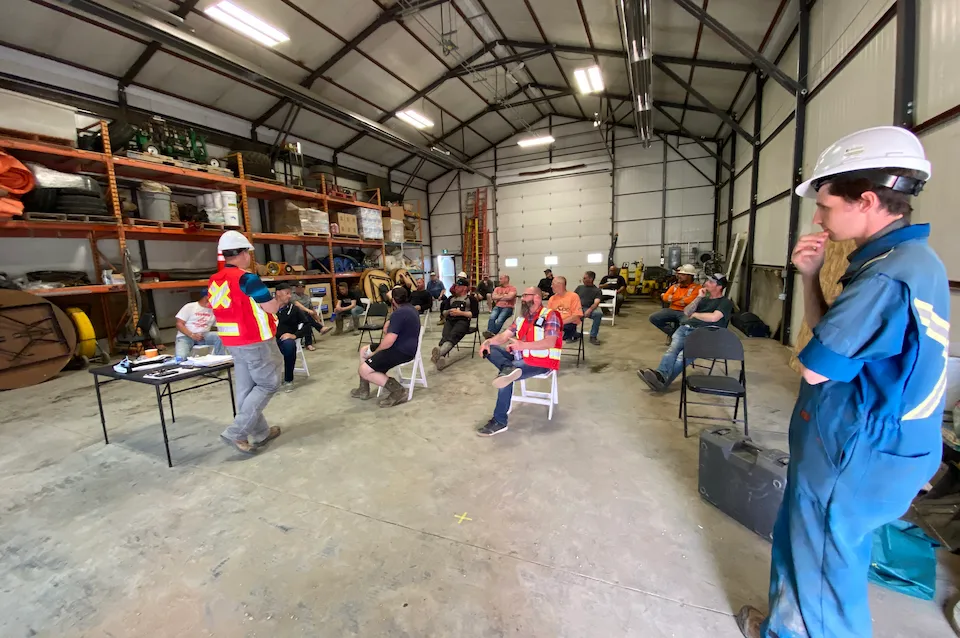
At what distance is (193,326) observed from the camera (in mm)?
4723

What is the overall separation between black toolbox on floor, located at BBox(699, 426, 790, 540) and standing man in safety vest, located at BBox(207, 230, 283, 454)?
3.12 metres

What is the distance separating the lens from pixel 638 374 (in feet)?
15.8

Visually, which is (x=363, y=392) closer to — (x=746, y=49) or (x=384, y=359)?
(x=384, y=359)

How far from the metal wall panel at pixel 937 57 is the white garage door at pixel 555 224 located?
10.3 meters

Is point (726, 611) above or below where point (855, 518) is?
below

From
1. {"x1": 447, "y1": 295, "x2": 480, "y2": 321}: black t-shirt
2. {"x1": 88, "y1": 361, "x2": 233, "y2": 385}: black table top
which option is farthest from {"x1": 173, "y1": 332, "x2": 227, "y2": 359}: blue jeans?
{"x1": 447, "y1": 295, "x2": 480, "y2": 321}: black t-shirt

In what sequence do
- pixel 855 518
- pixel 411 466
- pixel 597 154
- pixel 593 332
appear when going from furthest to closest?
1. pixel 597 154
2. pixel 593 332
3. pixel 411 466
4. pixel 855 518

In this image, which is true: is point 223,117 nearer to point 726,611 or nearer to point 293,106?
point 293,106

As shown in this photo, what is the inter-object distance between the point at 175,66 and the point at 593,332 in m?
9.00

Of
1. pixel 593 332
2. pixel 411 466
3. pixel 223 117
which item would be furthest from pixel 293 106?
pixel 411 466

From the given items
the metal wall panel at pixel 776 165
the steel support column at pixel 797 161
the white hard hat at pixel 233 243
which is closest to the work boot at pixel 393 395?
the white hard hat at pixel 233 243

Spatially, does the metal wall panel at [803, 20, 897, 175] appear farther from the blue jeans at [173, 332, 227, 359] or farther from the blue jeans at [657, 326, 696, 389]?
the blue jeans at [173, 332, 227, 359]

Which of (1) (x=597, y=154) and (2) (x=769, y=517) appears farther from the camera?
(1) (x=597, y=154)

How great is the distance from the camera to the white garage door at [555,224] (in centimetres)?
1347
